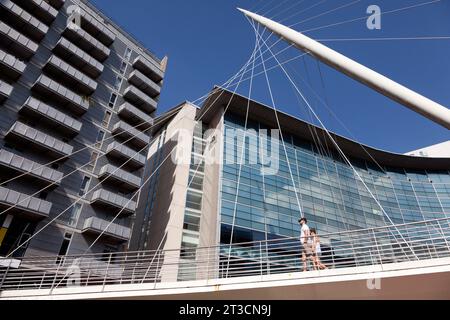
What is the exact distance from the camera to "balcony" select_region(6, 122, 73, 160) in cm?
2702

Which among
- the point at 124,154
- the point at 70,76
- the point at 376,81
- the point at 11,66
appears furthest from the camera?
the point at 124,154

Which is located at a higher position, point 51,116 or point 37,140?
point 51,116

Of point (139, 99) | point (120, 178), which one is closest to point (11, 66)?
point (120, 178)

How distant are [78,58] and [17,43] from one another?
234 inches

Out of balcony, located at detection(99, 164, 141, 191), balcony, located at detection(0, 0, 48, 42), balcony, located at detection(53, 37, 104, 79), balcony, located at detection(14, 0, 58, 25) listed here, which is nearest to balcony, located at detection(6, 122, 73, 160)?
balcony, located at detection(99, 164, 141, 191)

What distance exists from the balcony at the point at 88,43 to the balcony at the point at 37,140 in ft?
43.6

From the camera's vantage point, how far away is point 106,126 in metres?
35.7

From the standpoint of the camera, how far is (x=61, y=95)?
103 feet

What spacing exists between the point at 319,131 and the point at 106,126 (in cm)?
2808

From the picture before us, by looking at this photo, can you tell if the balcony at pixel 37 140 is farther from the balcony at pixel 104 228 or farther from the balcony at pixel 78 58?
the balcony at pixel 78 58

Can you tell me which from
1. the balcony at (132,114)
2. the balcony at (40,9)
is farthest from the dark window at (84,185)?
the balcony at (40,9)

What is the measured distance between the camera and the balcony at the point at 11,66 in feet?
92.5

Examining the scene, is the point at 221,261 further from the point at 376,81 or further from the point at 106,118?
the point at 106,118
